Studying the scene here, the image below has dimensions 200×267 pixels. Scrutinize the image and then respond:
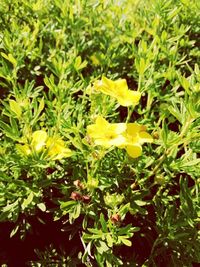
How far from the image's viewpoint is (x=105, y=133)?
51.0 inches

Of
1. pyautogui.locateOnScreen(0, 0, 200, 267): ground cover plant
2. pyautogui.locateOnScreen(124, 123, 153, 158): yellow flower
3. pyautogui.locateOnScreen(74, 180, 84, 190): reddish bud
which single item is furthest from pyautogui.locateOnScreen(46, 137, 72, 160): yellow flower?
pyautogui.locateOnScreen(124, 123, 153, 158): yellow flower

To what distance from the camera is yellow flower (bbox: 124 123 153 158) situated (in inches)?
50.9

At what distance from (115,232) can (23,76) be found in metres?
1.03

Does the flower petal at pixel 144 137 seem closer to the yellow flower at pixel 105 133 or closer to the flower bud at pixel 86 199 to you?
the yellow flower at pixel 105 133

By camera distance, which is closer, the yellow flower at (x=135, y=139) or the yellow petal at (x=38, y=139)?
the yellow flower at (x=135, y=139)

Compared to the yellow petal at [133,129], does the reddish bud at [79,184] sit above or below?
below

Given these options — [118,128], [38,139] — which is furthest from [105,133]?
[38,139]

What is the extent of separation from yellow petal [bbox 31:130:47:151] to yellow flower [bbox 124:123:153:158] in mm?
304

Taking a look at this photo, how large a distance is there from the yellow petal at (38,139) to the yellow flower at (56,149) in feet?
0.09

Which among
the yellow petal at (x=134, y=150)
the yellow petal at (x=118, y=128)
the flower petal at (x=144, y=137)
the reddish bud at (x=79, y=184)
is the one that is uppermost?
the yellow petal at (x=118, y=128)

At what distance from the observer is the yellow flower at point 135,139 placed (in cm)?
129

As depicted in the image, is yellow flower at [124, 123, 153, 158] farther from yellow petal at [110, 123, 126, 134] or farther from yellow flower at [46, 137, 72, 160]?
yellow flower at [46, 137, 72, 160]

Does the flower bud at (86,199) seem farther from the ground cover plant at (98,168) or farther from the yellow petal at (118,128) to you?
the yellow petal at (118,128)

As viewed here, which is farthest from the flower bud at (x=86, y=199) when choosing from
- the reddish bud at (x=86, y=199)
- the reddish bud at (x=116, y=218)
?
the reddish bud at (x=116, y=218)
